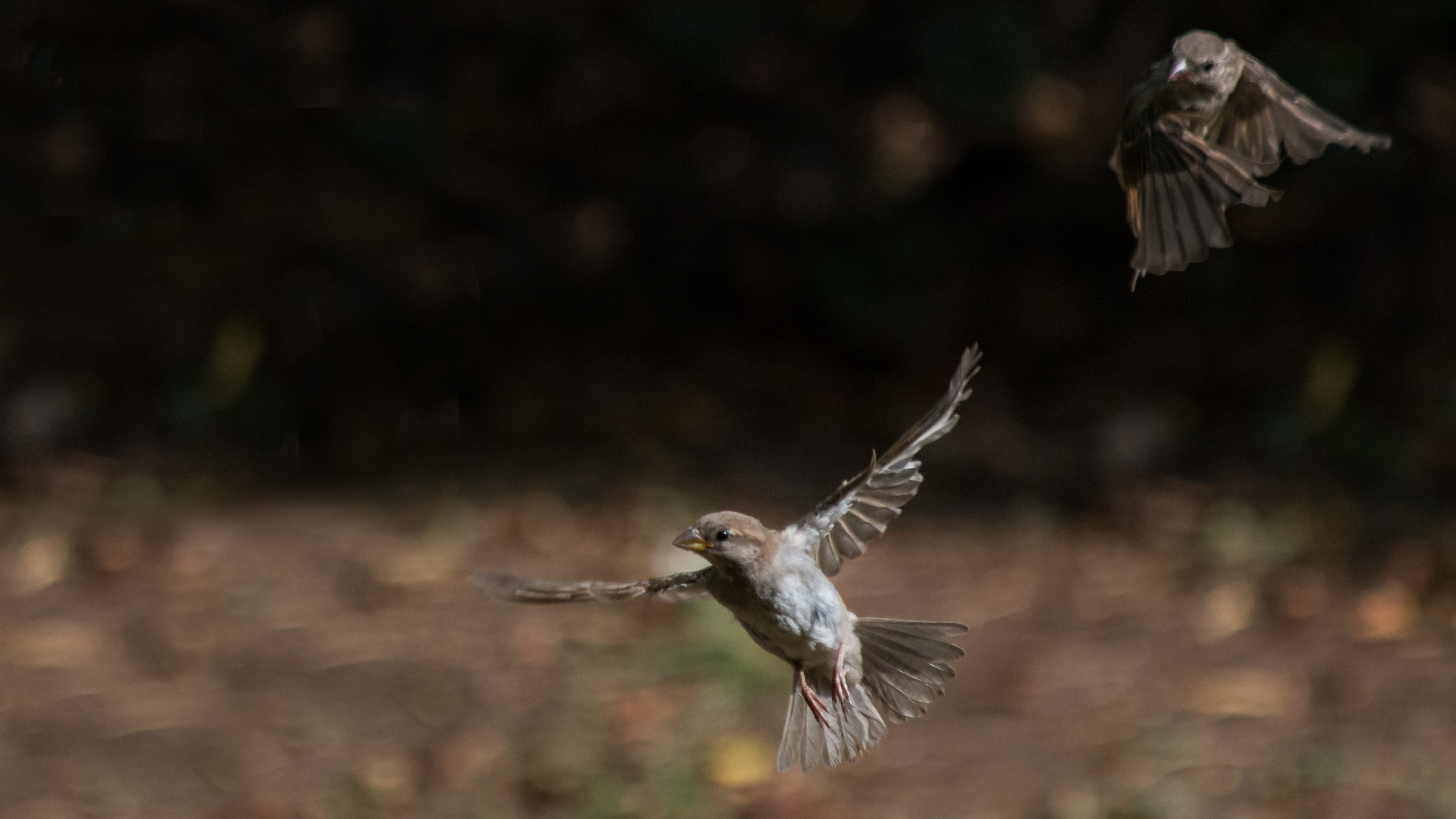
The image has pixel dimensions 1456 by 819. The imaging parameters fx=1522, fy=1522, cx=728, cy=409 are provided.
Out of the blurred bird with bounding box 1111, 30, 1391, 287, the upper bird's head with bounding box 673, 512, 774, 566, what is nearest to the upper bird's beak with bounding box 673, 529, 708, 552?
the upper bird's head with bounding box 673, 512, 774, 566

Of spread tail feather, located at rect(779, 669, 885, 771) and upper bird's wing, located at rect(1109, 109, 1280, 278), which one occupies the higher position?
upper bird's wing, located at rect(1109, 109, 1280, 278)

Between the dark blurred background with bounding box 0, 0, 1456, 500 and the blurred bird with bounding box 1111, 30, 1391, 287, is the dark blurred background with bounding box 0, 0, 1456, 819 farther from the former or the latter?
the blurred bird with bounding box 1111, 30, 1391, 287

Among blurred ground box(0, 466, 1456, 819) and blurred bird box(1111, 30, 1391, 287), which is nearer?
blurred bird box(1111, 30, 1391, 287)

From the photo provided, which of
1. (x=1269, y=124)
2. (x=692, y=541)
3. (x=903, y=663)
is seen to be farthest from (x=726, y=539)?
(x=1269, y=124)

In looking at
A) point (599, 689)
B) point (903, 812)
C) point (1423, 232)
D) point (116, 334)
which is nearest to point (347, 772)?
point (599, 689)

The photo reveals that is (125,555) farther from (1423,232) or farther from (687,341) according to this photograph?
(1423,232)

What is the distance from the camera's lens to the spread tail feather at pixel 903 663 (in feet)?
4.57

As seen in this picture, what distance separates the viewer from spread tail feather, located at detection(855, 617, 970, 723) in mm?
1394

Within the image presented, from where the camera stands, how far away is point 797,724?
1.49m

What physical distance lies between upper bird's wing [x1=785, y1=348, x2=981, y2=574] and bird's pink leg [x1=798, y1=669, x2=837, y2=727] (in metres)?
0.11

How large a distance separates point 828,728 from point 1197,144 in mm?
599

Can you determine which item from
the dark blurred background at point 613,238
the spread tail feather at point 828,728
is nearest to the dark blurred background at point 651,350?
the dark blurred background at point 613,238

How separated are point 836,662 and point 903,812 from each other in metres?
2.40

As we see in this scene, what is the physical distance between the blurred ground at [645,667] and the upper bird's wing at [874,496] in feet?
7.55
